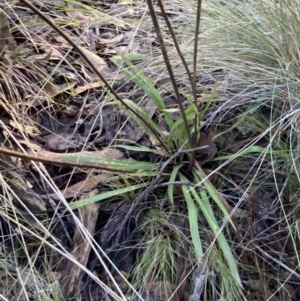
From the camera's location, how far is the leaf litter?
1350 millimetres

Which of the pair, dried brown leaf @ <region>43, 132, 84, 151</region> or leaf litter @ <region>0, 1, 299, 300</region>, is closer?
leaf litter @ <region>0, 1, 299, 300</region>

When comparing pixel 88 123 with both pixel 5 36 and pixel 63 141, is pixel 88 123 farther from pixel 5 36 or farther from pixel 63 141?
pixel 5 36

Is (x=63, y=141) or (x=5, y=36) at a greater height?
(x=5, y=36)

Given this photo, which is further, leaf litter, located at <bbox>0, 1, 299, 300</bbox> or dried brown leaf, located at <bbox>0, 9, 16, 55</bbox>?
dried brown leaf, located at <bbox>0, 9, 16, 55</bbox>

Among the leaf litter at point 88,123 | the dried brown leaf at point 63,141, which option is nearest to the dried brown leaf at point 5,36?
the leaf litter at point 88,123

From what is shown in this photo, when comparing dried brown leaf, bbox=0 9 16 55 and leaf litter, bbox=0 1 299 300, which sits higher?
dried brown leaf, bbox=0 9 16 55

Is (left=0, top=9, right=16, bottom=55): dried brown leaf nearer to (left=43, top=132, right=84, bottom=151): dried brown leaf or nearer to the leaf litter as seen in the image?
the leaf litter

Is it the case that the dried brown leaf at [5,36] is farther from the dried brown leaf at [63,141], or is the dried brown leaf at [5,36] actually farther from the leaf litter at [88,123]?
the dried brown leaf at [63,141]

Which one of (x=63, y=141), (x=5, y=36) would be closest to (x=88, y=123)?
(x=63, y=141)

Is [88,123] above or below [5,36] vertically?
below

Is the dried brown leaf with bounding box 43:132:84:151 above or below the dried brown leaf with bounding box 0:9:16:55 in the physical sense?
below

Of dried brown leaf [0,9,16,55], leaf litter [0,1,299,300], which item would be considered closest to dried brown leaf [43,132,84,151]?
leaf litter [0,1,299,300]

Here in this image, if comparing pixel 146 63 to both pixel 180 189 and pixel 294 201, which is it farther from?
pixel 294 201

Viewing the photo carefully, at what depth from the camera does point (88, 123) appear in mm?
1572
